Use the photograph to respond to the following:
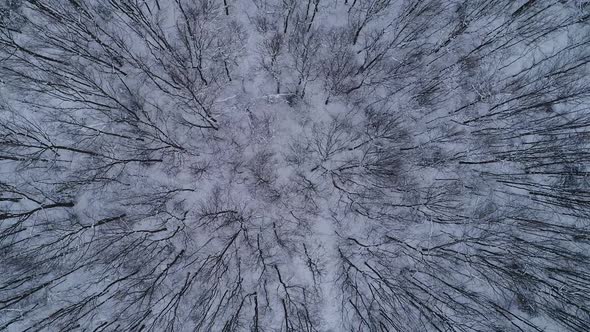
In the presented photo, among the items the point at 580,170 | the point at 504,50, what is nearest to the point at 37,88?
the point at 504,50

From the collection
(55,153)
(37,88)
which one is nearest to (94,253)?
(55,153)

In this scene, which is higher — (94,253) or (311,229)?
(94,253)

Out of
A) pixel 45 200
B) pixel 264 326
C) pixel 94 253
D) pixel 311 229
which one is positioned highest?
pixel 45 200

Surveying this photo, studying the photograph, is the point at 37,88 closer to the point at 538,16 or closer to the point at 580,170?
the point at 538,16

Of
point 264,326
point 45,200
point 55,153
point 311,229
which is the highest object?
point 55,153

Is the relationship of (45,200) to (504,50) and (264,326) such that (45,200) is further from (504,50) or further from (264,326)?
(504,50)

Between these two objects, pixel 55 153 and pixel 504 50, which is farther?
pixel 504 50
